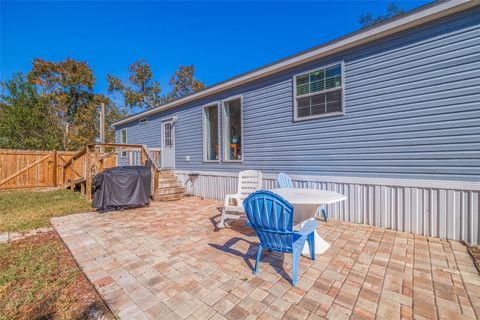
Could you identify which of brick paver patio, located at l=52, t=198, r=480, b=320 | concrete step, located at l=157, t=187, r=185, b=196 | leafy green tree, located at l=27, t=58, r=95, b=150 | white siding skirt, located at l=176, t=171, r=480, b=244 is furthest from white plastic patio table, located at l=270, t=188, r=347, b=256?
leafy green tree, located at l=27, t=58, r=95, b=150

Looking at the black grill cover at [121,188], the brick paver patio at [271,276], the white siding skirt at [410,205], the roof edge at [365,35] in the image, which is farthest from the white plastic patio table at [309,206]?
the black grill cover at [121,188]

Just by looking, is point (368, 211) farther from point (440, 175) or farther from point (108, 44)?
point (108, 44)

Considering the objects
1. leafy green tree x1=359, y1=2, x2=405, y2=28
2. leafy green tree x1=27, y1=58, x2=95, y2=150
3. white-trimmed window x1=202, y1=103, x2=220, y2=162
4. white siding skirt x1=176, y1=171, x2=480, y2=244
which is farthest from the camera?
leafy green tree x1=27, y1=58, x2=95, y2=150

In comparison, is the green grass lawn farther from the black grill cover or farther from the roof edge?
the roof edge

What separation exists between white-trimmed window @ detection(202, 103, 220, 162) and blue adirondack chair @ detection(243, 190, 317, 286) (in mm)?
4620

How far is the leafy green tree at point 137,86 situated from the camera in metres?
18.8

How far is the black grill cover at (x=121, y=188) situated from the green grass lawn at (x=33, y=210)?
0.74 m

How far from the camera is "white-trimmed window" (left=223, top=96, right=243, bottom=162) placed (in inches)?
245

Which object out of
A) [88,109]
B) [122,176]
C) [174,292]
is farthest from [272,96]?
[88,109]

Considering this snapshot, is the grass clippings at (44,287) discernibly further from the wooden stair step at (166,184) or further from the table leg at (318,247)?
the wooden stair step at (166,184)

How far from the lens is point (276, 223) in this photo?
6.91ft

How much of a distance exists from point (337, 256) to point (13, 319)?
3.23 metres

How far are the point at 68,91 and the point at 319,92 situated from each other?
18.9m

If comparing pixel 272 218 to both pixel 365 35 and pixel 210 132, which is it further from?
pixel 210 132
